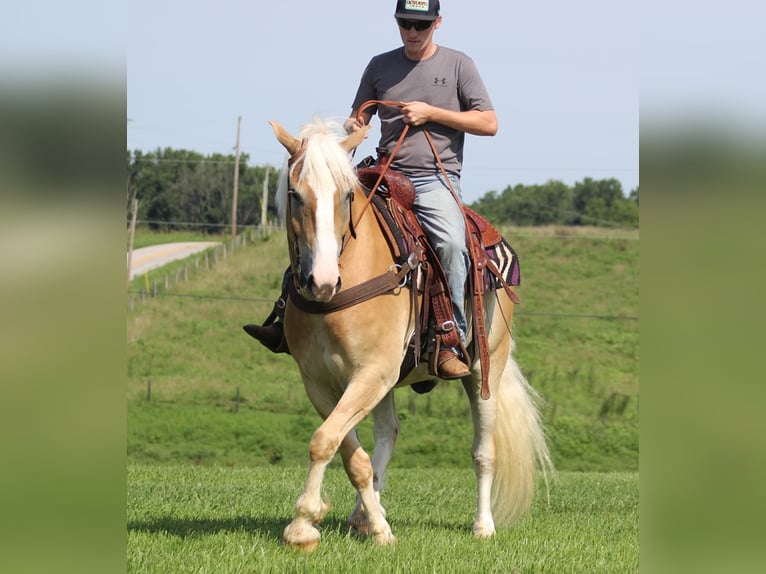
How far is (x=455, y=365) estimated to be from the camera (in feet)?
23.4

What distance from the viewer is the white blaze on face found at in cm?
584

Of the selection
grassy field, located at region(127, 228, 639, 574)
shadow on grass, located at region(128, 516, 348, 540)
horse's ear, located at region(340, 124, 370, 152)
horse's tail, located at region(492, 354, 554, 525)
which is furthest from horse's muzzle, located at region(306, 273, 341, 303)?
horse's tail, located at region(492, 354, 554, 525)

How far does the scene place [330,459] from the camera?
615 centimetres

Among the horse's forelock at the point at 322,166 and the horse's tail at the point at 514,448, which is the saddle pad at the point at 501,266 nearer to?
the horse's tail at the point at 514,448

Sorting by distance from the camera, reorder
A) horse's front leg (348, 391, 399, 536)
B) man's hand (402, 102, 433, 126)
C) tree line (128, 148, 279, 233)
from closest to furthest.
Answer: man's hand (402, 102, 433, 126), horse's front leg (348, 391, 399, 536), tree line (128, 148, 279, 233)

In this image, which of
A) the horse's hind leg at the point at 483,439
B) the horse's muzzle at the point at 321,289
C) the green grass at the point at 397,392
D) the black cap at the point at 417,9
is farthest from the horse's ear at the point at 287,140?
the green grass at the point at 397,392

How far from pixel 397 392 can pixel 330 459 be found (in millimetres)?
28858

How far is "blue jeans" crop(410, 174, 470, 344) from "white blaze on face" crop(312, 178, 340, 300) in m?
1.40

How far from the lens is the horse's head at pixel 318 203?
5.89 metres

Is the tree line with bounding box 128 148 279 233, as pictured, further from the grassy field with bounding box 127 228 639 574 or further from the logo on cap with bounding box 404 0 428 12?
the logo on cap with bounding box 404 0 428 12

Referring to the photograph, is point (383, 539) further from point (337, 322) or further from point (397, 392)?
point (397, 392)
